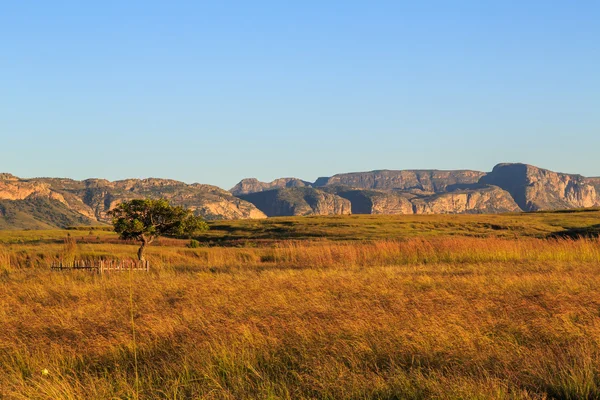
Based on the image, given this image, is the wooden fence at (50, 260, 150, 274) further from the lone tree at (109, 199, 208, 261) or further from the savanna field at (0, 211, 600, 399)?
the lone tree at (109, 199, 208, 261)

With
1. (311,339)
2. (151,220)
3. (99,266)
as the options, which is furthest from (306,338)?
(151,220)

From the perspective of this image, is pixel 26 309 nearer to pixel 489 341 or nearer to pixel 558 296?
pixel 489 341

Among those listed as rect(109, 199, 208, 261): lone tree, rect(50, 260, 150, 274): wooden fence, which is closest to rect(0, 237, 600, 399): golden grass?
rect(50, 260, 150, 274): wooden fence

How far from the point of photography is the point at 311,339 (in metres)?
9.65

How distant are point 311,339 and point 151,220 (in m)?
24.8

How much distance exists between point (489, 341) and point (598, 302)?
395cm

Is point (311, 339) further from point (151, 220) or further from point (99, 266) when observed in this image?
point (151, 220)

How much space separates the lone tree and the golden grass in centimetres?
1652

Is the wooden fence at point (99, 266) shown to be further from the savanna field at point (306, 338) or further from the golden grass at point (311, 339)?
the golden grass at point (311, 339)

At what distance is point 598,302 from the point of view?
11.9 m

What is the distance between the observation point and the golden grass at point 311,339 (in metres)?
7.53

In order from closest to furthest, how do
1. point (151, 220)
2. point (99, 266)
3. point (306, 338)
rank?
point (306, 338), point (99, 266), point (151, 220)

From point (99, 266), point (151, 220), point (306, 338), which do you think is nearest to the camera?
point (306, 338)

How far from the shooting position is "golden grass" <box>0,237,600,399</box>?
753 centimetres
